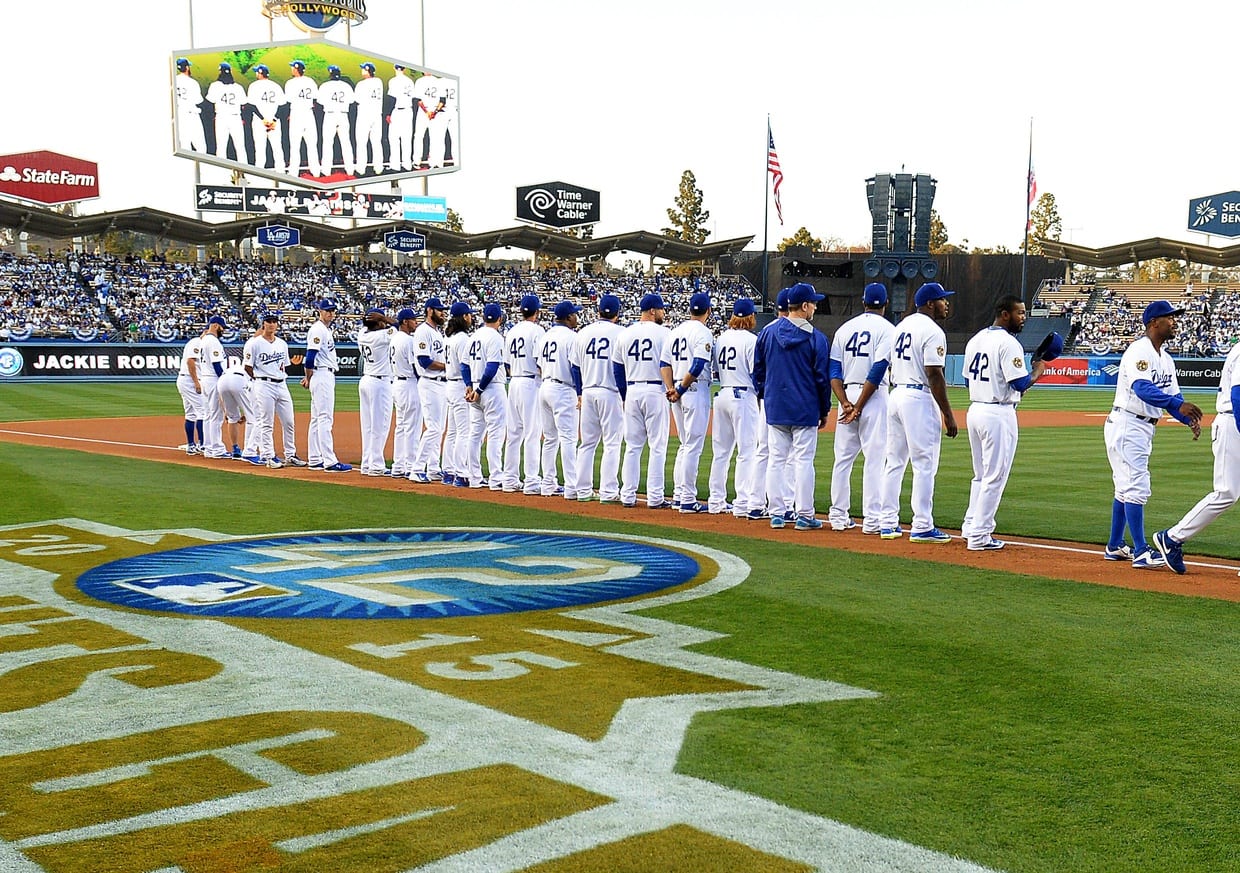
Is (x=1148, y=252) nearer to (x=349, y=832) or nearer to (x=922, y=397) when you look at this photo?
(x=922, y=397)

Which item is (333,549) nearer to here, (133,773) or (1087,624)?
(133,773)

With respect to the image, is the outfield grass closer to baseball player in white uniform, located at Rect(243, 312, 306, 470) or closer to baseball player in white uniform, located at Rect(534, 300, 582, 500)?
baseball player in white uniform, located at Rect(534, 300, 582, 500)

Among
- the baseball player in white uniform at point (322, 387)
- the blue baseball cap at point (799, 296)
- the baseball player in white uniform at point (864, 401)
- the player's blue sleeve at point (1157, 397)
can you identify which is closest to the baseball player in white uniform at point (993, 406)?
the player's blue sleeve at point (1157, 397)

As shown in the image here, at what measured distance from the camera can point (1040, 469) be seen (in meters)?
15.6

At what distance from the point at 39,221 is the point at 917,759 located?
5486cm

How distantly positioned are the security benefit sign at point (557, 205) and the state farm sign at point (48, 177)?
22.7 m

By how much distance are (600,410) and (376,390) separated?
384cm

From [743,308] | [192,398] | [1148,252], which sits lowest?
[192,398]

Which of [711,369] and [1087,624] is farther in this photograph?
[711,369]

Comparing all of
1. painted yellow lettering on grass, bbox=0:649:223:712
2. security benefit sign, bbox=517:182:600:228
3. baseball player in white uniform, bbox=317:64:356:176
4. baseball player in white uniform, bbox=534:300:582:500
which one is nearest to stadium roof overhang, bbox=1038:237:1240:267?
security benefit sign, bbox=517:182:600:228

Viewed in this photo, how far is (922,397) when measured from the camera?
9531 mm

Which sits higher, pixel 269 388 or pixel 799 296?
pixel 799 296

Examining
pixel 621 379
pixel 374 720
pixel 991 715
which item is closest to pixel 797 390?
pixel 621 379

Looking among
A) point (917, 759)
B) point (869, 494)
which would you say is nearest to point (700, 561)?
point (869, 494)
